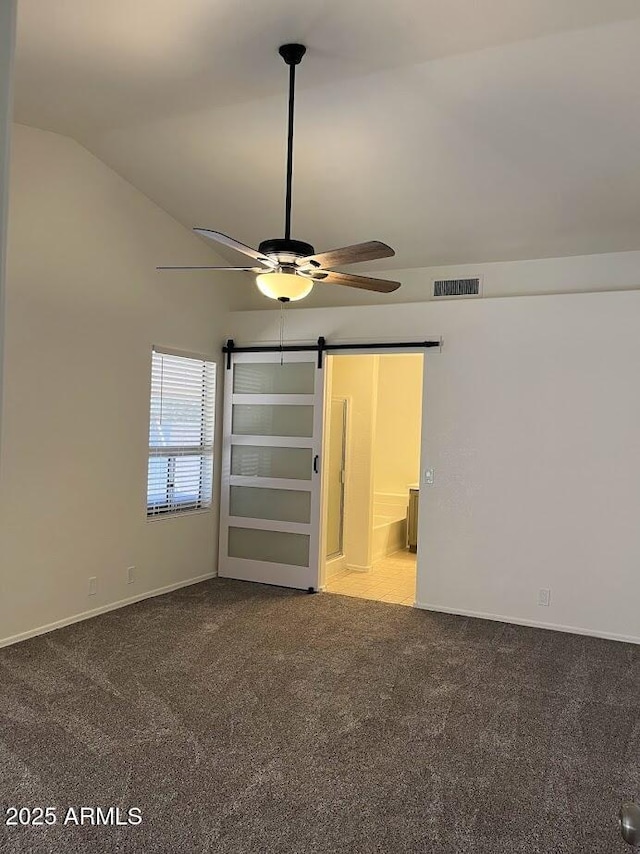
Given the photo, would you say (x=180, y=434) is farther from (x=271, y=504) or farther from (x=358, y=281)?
(x=358, y=281)

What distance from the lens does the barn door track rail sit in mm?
5559

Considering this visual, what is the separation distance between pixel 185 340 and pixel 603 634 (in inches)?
161

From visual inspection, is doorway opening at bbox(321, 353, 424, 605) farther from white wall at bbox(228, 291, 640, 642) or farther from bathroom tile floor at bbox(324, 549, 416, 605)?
white wall at bbox(228, 291, 640, 642)

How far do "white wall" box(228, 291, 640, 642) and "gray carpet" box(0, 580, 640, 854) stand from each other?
0.41 m

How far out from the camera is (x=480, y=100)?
371cm

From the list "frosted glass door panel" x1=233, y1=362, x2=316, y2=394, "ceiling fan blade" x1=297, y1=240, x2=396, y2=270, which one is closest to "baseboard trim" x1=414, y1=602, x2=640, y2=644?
"frosted glass door panel" x1=233, y1=362, x2=316, y2=394

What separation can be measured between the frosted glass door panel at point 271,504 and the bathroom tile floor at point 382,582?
2.43 ft

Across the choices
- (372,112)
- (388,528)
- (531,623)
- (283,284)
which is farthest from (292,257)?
(388,528)

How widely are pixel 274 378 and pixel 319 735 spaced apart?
355cm

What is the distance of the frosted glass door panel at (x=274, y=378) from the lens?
6.04 m

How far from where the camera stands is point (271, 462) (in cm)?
618

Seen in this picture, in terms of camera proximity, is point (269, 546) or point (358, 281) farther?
point (269, 546)

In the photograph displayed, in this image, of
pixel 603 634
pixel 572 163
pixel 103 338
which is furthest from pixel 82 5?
pixel 603 634

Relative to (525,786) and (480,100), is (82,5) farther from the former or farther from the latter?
(525,786)
